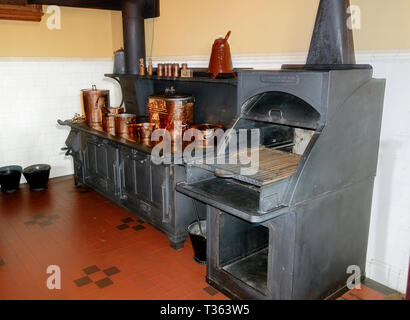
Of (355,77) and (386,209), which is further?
(386,209)

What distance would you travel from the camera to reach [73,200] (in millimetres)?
5281

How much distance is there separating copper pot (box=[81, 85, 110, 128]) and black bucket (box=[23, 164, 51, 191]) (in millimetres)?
1043

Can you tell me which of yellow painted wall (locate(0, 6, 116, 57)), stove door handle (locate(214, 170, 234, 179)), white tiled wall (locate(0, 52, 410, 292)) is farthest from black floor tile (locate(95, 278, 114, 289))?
yellow painted wall (locate(0, 6, 116, 57))

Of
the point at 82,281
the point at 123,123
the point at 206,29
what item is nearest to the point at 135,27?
the point at 206,29

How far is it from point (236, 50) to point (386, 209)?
2.23 metres

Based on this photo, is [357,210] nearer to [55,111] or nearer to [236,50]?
[236,50]

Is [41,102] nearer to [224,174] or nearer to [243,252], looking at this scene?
[243,252]

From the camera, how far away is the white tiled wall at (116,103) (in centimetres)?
298

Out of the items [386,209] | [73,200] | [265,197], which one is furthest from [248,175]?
[73,200]

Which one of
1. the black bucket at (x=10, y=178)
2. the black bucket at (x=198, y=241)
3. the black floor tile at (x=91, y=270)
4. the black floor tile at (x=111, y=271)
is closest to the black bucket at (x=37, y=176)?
the black bucket at (x=10, y=178)

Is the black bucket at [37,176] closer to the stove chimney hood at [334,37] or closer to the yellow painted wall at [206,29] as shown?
the yellow painted wall at [206,29]

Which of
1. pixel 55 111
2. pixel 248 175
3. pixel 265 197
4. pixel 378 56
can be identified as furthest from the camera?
pixel 55 111

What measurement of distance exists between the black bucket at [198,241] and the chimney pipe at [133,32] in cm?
244

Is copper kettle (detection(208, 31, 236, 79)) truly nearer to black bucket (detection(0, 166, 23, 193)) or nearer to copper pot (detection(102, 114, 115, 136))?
copper pot (detection(102, 114, 115, 136))
